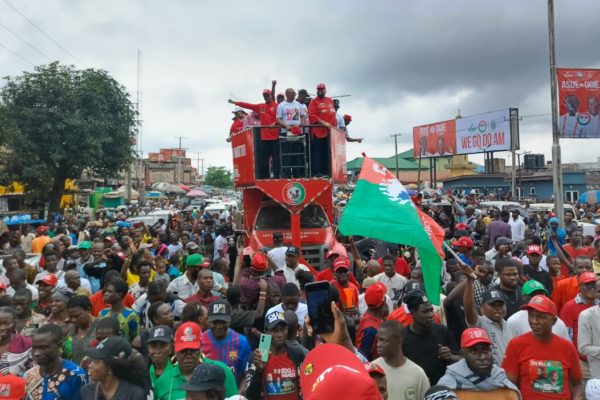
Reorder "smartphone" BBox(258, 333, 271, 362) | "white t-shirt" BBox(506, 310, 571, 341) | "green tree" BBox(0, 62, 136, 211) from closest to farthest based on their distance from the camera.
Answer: "smartphone" BBox(258, 333, 271, 362), "white t-shirt" BBox(506, 310, 571, 341), "green tree" BBox(0, 62, 136, 211)

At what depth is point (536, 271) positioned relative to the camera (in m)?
7.14

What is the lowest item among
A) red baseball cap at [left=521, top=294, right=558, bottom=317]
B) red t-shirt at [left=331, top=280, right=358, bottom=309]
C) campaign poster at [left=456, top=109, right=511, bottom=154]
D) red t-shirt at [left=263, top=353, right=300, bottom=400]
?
red t-shirt at [left=263, top=353, right=300, bottom=400]

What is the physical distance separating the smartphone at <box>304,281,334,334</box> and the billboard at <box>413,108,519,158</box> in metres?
36.4

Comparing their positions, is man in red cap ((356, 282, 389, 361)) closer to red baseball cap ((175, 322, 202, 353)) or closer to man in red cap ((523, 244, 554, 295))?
red baseball cap ((175, 322, 202, 353))

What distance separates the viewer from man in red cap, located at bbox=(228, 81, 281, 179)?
1187cm

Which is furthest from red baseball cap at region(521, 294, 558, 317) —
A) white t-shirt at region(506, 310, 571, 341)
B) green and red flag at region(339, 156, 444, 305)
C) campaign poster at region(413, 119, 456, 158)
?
campaign poster at region(413, 119, 456, 158)

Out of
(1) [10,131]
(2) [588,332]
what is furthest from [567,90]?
(1) [10,131]

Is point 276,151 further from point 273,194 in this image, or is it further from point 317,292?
point 317,292

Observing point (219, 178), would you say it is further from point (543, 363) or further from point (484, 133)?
point (543, 363)

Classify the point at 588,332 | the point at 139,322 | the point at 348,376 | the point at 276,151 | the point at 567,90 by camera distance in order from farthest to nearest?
the point at 567,90 < the point at 276,151 < the point at 139,322 < the point at 588,332 < the point at 348,376

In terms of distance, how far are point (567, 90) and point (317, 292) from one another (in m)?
16.2

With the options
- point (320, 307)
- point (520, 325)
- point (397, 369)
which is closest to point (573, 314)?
point (520, 325)

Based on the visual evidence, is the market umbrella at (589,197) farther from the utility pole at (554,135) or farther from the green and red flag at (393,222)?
the green and red flag at (393,222)

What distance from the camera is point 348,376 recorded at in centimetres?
180
